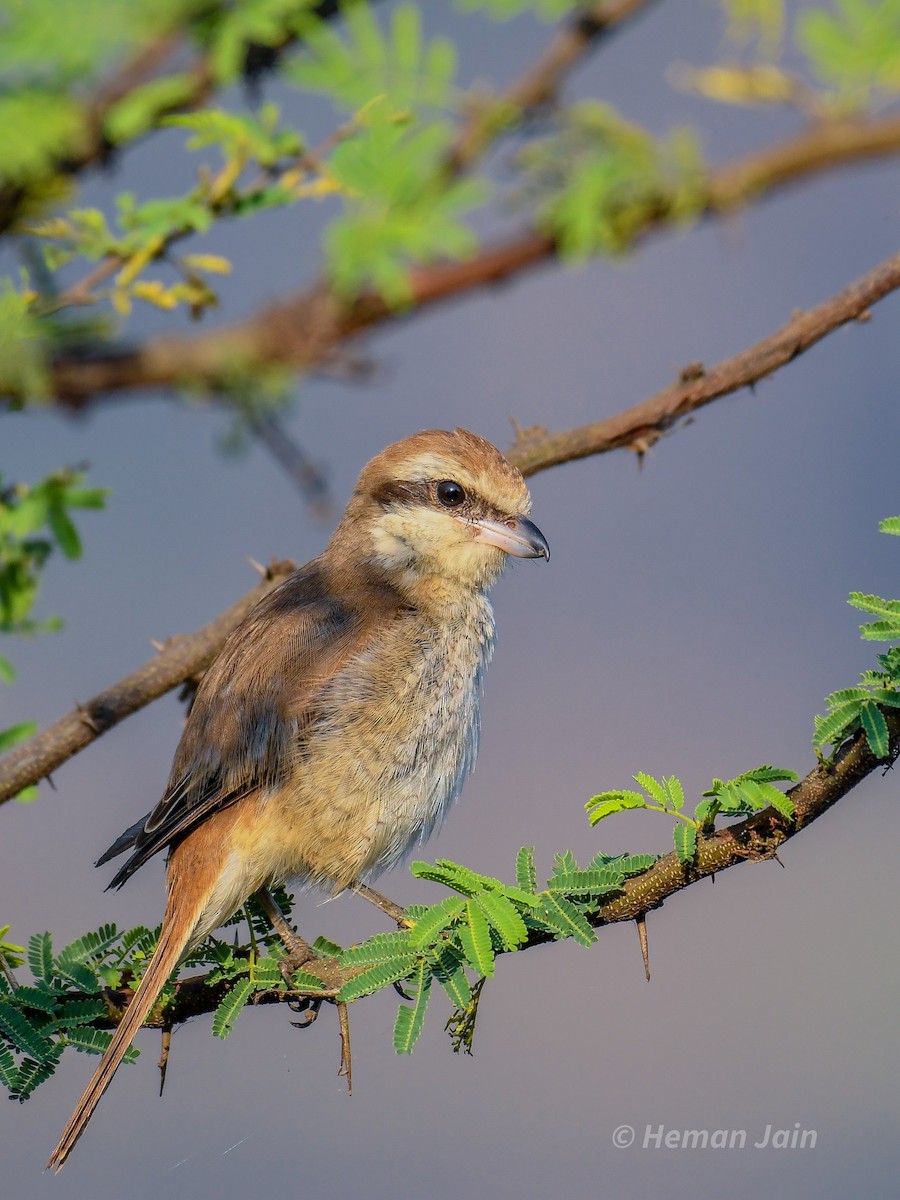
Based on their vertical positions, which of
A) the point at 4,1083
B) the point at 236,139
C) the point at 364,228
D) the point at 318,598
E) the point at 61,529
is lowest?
the point at 4,1083

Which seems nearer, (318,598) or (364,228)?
(364,228)

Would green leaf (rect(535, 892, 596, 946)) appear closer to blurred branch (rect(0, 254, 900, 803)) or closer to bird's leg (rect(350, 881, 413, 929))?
blurred branch (rect(0, 254, 900, 803))

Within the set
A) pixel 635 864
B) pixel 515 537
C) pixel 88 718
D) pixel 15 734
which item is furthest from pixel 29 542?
pixel 515 537

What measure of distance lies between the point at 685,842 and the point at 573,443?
129 centimetres

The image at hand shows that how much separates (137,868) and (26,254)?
2.71m

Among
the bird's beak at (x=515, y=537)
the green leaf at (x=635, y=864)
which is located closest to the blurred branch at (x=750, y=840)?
the green leaf at (x=635, y=864)

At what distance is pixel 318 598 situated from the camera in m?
4.01

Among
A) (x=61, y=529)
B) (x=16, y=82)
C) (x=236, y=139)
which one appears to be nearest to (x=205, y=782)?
(x=61, y=529)

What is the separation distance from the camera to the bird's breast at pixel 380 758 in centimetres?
358

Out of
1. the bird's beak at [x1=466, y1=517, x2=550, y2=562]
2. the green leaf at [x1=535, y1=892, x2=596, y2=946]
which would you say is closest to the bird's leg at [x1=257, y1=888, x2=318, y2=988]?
the green leaf at [x1=535, y1=892, x2=596, y2=946]

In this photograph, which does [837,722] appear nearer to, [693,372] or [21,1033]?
[693,372]

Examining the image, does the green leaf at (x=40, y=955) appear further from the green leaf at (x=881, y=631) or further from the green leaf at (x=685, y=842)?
the green leaf at (x=881, y=631)

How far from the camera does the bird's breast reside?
3582 millimetres

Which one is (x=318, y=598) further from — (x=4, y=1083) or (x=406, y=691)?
(x=4, y=1083)
